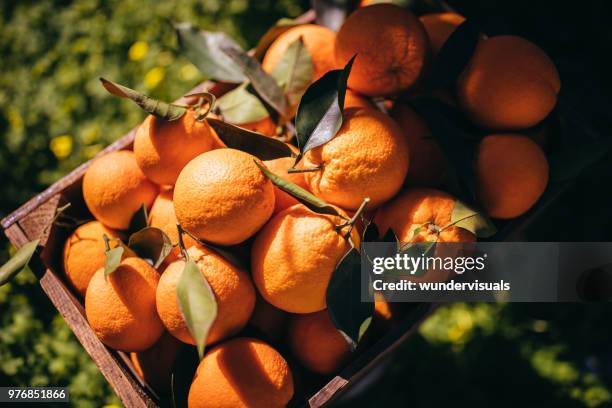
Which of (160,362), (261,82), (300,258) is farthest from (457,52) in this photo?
(160,362)

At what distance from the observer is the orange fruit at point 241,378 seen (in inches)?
31.0

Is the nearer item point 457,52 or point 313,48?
point 457,52

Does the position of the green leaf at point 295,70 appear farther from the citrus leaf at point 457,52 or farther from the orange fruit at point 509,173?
the orange fruit at point 509,173

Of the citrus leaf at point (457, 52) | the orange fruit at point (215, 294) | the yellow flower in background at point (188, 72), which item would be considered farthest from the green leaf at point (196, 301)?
the yellow flower in background at point (188, 72)

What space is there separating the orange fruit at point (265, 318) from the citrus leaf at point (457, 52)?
1.80ft

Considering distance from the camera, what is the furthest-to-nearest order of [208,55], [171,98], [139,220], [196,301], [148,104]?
[171,98] → [208,55] → [139,220] → [148,104] → [196,301]

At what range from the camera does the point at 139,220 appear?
38.3 inches

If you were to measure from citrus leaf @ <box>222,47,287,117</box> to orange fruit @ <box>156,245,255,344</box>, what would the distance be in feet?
1.13

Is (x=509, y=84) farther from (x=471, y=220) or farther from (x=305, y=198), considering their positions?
(x=305, y=198)

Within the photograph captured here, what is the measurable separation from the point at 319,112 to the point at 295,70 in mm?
212

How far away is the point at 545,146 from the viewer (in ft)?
3.42

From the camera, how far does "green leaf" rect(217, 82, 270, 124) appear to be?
102 cm

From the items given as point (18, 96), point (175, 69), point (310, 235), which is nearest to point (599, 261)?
point (310, 235)

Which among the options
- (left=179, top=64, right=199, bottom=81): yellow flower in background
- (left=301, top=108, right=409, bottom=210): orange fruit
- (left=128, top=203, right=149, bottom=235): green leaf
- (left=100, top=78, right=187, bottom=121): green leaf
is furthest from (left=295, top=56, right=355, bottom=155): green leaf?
(left=179, top=64, right=199, bottom=81): yellow flower in background
